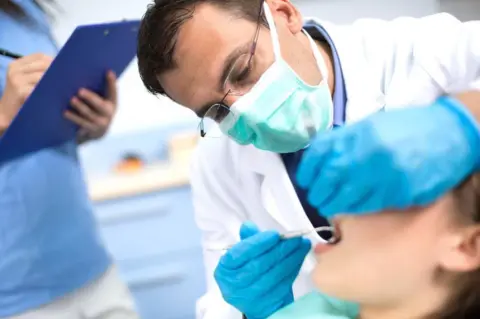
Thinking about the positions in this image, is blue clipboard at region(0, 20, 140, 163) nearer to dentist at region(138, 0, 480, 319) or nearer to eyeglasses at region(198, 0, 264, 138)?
dentist at region(138, 0, 480, 319)

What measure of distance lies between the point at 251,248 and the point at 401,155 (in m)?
0.35

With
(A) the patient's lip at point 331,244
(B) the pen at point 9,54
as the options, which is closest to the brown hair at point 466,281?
(A) the patient's lip at point 331,244

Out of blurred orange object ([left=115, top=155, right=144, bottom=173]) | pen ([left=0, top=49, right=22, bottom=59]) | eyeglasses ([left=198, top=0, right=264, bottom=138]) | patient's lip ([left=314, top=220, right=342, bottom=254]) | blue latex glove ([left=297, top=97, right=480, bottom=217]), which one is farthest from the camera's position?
blurred orange object ([left=115, top=155, right=144, bottom=173])

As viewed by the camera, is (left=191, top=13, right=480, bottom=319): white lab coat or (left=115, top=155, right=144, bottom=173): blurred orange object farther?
(left=115, top=155, right=144, bottom=173): blurred orange object

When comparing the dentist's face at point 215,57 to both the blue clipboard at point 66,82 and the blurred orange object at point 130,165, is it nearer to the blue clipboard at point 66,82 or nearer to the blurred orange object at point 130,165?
the blue clipboard at point 66,82

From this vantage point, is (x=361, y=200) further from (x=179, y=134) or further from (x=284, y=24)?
(x=179, y=134)

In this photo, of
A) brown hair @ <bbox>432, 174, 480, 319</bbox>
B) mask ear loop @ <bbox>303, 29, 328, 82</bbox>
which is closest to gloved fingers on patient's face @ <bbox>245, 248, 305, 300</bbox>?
brown hair @ <bbox>432, 174, 480, 319</bbox>

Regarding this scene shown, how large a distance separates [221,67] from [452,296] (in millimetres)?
502

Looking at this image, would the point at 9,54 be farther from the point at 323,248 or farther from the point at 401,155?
the point at 401,155

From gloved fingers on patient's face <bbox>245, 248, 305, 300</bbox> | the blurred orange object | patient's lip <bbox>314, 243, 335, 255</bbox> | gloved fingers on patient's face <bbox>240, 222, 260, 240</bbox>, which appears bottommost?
the blurred orange object

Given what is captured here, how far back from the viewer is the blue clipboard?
0.97 m

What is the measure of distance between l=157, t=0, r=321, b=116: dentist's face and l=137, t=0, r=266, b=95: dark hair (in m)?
0.01

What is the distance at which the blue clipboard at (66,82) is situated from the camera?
0.97 metres

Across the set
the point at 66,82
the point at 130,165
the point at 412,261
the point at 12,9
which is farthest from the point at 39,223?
the point at 130,165
